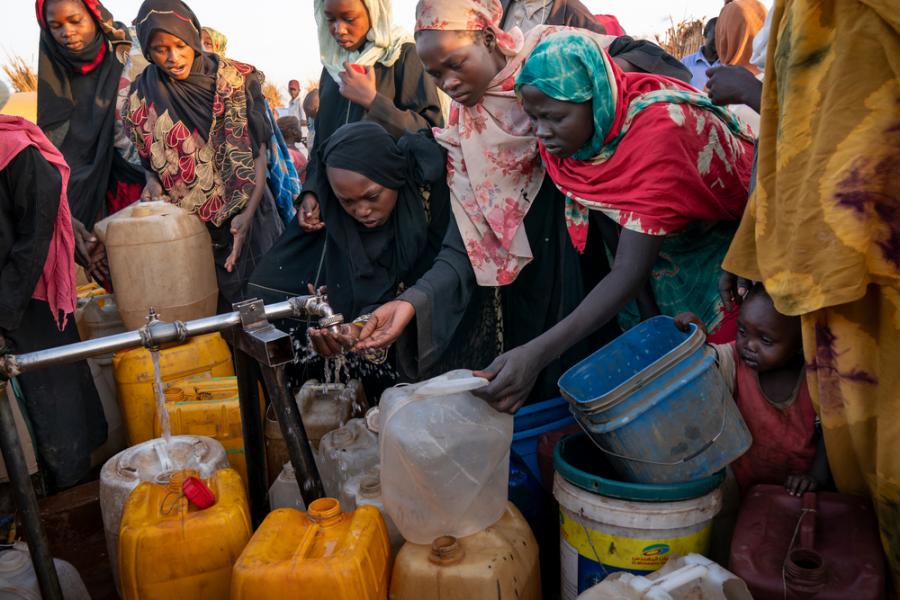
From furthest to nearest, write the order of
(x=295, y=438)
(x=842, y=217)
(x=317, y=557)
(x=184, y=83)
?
(x=184, y=83)
(x=295, y=438)
(x=317, y=557)
(x=842, y=217)

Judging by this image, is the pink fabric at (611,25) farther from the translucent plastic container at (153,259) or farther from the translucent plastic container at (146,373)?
the translucent plastic container at (146,373)

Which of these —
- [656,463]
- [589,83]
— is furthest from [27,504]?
[589,83]

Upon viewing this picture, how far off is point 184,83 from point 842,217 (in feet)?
11.5

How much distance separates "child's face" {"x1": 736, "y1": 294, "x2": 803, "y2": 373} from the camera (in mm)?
1877

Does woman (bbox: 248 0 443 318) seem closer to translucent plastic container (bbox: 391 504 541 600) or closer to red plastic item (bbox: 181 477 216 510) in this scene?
red plastic item (bbox: 181 477 216 510)

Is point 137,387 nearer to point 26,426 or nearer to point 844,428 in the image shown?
point 26,426

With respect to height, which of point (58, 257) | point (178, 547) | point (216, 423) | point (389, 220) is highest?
point (389, 220)

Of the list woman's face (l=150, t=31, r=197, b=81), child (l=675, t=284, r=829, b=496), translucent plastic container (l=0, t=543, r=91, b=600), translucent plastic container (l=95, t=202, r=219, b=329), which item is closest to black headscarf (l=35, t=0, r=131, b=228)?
woman's face (l=150, t=31, r=197, b=81)

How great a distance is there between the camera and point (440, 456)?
193 cm

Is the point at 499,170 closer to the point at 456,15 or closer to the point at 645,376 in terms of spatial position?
the point at 456,15

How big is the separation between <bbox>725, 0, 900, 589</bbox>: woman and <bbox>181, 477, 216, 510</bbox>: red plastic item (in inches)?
63.4

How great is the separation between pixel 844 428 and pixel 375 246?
176 centimetres

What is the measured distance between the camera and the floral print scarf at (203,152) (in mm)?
3826

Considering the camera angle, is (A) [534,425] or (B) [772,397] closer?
(B) [772,397]
